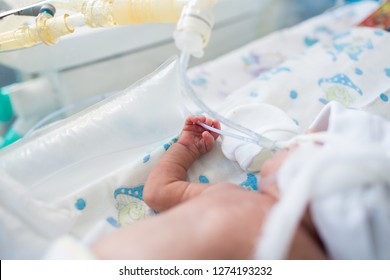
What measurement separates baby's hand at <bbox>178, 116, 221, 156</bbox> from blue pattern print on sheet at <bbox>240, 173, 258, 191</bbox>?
4.7 inches

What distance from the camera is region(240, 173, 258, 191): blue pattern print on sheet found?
825 millimetres

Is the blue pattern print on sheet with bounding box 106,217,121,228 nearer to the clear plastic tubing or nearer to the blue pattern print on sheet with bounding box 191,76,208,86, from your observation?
the clear plastic tubing

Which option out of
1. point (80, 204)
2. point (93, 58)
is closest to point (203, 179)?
point (80, 204)

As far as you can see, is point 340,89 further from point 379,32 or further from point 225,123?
point 225,123

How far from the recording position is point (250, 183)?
83cm

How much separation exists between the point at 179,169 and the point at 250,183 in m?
0.17

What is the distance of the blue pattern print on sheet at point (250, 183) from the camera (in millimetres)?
825

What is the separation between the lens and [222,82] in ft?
4.08

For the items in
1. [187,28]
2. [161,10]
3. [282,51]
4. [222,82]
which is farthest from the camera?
[282,51]

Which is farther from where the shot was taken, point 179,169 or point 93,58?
point 93,58

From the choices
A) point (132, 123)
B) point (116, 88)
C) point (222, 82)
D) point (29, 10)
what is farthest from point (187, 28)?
point (116, 88)

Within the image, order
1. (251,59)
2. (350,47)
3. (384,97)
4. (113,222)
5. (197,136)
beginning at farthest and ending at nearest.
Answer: (251,59) < (350,47) < (384,97) < (197,136) < (113,222)

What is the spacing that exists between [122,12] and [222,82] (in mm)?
523
